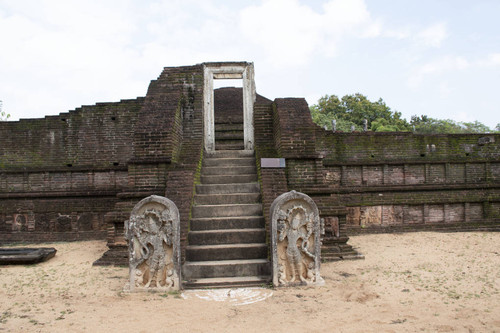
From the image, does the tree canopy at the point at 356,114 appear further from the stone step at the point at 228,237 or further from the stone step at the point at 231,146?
the stone step at the point at 228,237

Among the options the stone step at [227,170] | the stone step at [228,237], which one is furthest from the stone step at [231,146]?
the stone step at [228,237]

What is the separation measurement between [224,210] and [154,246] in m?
1.78

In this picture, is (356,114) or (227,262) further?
(356,114)

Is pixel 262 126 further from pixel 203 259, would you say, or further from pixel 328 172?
pixel 203 259

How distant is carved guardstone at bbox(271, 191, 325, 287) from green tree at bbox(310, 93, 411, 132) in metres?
23.3

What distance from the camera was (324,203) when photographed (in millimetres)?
7445

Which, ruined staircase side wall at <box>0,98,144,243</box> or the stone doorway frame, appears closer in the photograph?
the stone doorway frame

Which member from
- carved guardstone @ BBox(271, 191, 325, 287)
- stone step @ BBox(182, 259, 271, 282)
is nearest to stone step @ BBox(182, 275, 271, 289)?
stone step @ BBox(182, 259, 271, 282)

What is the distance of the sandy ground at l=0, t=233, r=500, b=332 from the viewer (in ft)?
13.2

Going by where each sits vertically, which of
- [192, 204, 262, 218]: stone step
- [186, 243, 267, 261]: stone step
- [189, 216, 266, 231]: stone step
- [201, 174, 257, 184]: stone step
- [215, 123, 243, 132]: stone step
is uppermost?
[215, 123, 243, 132]: stone step

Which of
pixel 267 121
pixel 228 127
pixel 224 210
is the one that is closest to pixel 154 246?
pixel 224 210

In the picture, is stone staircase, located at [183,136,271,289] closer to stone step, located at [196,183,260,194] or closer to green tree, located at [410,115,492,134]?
stone step, located at [196,183,260,194]

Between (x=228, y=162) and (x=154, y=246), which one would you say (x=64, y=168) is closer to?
(x=228, y=162)

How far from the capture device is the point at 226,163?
827 cm
